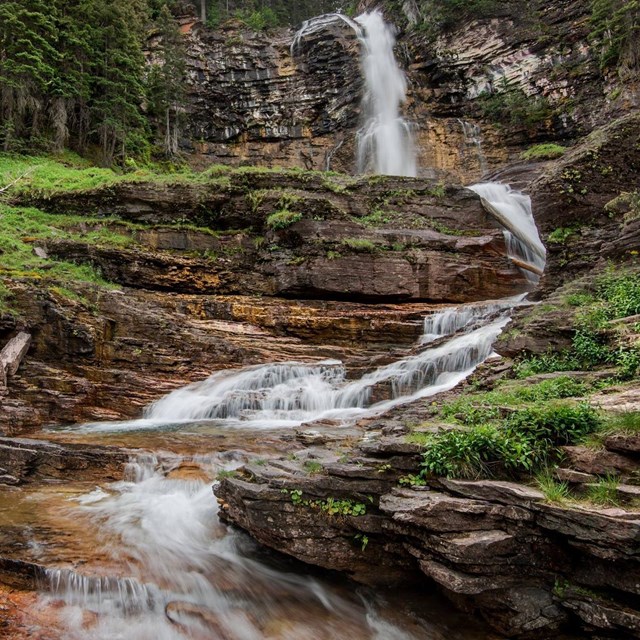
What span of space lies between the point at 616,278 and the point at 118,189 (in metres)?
16.9

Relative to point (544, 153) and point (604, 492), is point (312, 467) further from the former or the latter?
point (544, 153)

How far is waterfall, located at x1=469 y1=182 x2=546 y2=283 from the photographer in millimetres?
17156

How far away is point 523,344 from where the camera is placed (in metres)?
8.66

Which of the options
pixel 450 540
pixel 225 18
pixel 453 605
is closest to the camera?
pixel 450 540

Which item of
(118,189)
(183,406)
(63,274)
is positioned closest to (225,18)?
(118,189)

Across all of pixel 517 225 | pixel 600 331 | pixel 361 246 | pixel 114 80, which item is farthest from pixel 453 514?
pixel 114 80

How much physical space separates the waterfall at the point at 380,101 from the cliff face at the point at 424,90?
646 mm

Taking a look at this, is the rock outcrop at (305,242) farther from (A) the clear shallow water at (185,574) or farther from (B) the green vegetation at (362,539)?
(B) the green vegetation at (362,539)

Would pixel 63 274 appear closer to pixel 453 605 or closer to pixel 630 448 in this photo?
A: pixel 453 605

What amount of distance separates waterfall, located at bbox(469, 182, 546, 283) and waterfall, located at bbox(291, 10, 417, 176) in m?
8.16

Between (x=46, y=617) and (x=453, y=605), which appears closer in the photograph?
(x=46, y=617)

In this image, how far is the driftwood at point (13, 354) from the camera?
34.5 feet

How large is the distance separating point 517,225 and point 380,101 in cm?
1715

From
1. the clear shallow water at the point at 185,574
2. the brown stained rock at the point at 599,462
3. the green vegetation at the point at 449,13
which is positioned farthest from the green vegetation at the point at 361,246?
the green vegetation at the point at 449,13
